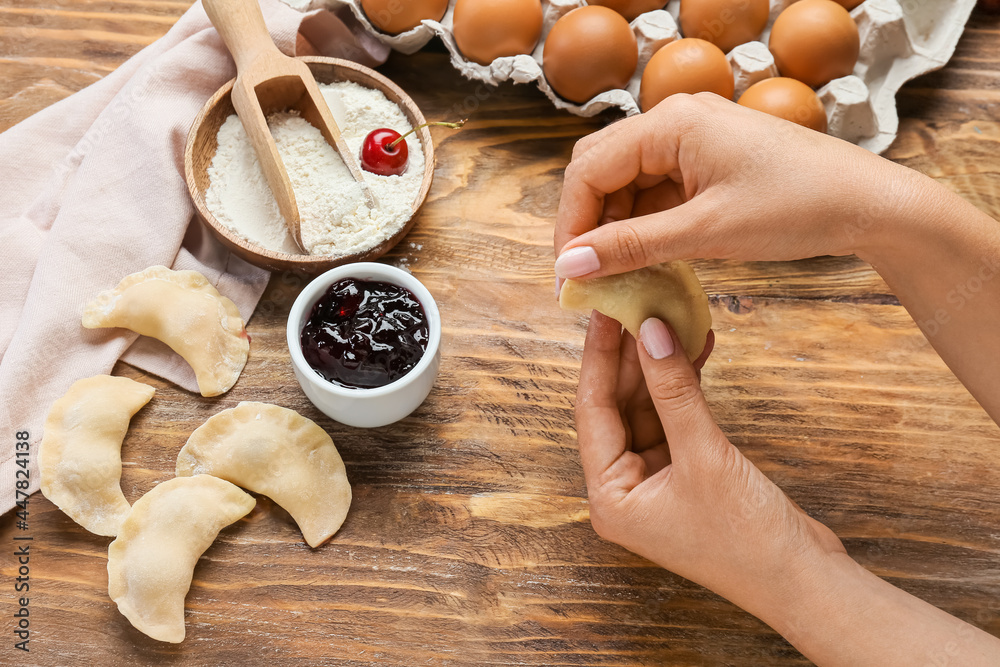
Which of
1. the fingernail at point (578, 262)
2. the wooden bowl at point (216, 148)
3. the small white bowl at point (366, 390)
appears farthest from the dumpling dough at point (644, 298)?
the wooden bowl at point (216, 148)

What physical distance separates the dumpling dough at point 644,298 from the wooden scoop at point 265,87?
51 cm

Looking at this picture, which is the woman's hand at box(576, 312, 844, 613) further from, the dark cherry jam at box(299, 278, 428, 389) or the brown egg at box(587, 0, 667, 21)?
the brown egg at box(587, 0, 667, 21)

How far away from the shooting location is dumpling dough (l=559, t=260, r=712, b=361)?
1.05 m

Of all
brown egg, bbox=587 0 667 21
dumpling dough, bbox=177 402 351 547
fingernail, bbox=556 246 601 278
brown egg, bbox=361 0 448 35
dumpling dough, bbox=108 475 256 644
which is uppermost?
brown egg, bbox=587 0 667 21

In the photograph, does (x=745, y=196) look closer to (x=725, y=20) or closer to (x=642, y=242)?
(x=642, y=242)

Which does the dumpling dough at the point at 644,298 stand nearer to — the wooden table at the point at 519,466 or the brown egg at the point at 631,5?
the wooden table at the point at 519,466

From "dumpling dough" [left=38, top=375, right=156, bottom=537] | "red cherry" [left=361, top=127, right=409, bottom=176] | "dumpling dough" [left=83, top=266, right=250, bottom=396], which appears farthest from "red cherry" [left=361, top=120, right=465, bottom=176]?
"dumpling dough" [left=38, top=375, right=156, bottom=537]

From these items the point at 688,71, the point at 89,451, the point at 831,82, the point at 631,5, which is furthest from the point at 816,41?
the point at 89,451

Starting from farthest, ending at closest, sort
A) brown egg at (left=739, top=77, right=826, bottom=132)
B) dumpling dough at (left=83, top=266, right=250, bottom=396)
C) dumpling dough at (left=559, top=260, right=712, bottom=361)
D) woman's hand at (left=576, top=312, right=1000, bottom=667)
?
brown egg at (left=739, top=77, right=826, bottom=132) → dumpling dough at (left=83, top=266, right=250, bottom=396) → dumpling dough at (left=559, top=260, right=712, bottom=361) → woman's hand at (left=576, top=312, right=1000, bottom=667)

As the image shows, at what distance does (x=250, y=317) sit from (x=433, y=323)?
16.1 inches

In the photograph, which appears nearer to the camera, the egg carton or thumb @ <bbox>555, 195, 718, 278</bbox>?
thumb @ <bbox>555, 195, 718, 278</bbox>

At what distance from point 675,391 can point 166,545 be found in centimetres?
86

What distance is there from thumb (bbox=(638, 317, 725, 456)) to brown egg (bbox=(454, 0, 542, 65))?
736mm

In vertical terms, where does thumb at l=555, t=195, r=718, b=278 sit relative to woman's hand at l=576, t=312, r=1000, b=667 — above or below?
above
